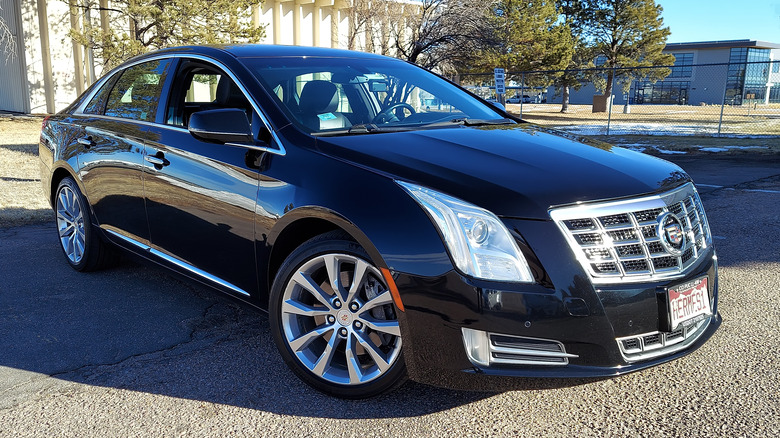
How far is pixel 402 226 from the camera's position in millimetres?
2564

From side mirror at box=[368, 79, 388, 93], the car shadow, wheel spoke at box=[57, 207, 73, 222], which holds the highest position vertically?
side mirror at box=[368, 79, 388, 93]

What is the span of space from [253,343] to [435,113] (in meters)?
1.71

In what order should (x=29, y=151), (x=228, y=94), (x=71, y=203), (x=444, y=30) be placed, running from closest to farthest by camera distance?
(x=228, y=94) → (x=71, y=203) → (x=29, y=151) → (x=444, y=30)

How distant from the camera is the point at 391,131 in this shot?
3371mm

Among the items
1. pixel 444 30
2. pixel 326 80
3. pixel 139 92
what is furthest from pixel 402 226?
pixel 444 30

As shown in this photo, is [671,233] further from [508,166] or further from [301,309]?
[301,309]

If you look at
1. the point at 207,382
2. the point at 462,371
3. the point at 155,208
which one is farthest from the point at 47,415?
the point at 462,371

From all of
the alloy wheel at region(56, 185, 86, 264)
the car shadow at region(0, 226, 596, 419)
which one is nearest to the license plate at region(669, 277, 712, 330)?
the car shadow at region(0, 226, 596, 419)

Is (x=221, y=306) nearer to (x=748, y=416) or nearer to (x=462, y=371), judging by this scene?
(x=462, y=371)

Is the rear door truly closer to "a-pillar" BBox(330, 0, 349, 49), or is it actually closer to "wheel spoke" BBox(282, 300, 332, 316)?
"wheel spoke" BBox(282, 300, 332, 316)

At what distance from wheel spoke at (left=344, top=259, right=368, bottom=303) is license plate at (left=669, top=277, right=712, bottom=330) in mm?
1250

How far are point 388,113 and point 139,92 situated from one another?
1.83m

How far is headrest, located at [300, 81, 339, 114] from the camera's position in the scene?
136 inches

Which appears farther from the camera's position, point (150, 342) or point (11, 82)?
point (11, 82)
